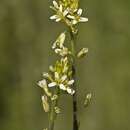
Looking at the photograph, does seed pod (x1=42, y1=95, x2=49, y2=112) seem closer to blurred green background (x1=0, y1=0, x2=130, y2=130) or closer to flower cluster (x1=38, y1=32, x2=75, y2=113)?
flower cluster (x1=38, y1=32, x2=75, y2=113)

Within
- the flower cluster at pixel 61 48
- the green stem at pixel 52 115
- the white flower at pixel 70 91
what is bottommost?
the green stem at pixel 52 115

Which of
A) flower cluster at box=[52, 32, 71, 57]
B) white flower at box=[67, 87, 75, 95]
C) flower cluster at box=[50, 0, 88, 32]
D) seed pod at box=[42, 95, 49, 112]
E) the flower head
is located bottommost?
seed pod at box=[42, 95, 49, 112]

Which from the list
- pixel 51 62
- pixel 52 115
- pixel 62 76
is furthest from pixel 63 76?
pixel 51 62

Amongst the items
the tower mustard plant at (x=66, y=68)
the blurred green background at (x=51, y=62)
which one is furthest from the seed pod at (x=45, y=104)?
the blurred green background at (x=51, y=62)

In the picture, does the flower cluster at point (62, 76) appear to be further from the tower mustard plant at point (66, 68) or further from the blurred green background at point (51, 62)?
the blurred green background at point (51, 62)

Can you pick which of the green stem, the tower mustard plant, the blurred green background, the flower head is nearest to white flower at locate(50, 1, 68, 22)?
the tower mustard plant

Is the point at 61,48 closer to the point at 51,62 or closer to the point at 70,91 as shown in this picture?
the point at 70,91

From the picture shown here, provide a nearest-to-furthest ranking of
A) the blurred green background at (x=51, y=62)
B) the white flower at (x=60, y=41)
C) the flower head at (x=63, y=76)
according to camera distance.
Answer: the flower head at (x=63, y=76), the white flower at (x=60, y=41), the blurred green background at (x=51, y=62)

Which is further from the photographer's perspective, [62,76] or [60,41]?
[60,41]

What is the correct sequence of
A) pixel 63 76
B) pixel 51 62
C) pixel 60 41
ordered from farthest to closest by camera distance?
pixel 51 62
pixel 60 41
pixel 63 76
